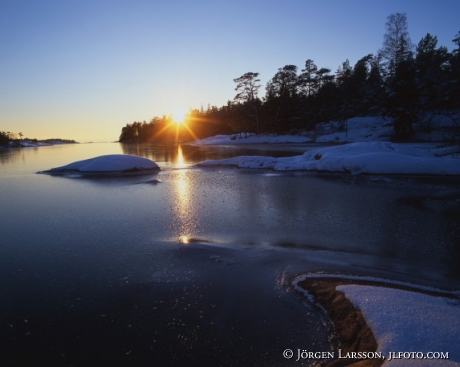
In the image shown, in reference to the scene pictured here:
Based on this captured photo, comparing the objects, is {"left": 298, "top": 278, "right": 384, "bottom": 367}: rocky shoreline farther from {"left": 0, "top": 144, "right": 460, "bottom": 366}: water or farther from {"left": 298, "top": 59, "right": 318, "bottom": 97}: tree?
{"left": 298, "top": 59, "right": 318, "bottom": 97}: tree

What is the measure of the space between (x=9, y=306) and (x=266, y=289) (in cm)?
426

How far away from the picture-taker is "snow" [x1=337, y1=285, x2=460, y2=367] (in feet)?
10.1

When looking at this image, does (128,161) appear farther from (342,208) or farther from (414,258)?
(414,258)

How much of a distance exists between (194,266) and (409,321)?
3.78 m

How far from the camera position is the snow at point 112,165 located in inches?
891

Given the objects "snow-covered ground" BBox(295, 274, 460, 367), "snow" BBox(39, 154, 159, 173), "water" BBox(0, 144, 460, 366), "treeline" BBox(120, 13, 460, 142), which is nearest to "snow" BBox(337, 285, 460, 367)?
"snow-covered ground" BBox(295, 274, 460, 367)

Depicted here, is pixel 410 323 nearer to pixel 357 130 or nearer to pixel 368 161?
pixel 368 161

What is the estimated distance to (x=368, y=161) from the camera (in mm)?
18344

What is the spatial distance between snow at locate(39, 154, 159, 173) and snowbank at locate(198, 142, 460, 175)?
801 cm

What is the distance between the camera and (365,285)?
478 centimetres

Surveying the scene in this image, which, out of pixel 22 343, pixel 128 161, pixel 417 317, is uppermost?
pixel 128 161

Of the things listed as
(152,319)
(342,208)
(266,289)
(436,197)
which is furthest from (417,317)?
(436,197)

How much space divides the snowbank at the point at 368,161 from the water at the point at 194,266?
5007mm

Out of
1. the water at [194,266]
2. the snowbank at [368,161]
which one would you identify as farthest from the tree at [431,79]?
the water at [194,266]
